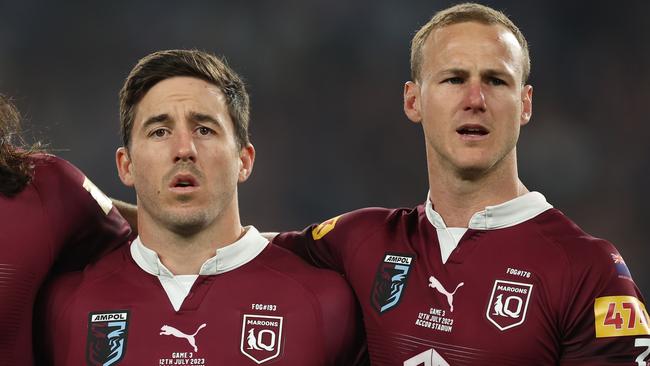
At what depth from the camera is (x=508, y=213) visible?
3219 mm

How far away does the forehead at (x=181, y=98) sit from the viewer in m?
3.16

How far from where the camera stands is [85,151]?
8492 millimetres

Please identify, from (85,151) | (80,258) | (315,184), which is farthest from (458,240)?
(85,151)

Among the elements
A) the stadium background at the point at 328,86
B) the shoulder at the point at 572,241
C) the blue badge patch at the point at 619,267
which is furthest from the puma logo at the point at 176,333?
the stadium background at the point at 328,86

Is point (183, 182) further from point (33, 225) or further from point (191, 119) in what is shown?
point (33, 225)

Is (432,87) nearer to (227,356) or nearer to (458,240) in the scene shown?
(458,240)

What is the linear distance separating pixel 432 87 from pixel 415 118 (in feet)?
0.76

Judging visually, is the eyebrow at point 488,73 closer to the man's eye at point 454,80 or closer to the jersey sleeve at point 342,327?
the man's eye at point 454,80

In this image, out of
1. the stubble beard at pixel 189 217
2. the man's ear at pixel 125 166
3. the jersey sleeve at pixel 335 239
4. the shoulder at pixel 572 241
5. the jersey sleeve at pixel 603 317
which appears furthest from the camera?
the jersey sleeve at pixel 335 239

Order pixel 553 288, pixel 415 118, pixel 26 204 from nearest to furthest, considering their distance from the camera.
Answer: pixel 553 288
pixel 26 204
pixel 415 118

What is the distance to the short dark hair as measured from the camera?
3246 mm

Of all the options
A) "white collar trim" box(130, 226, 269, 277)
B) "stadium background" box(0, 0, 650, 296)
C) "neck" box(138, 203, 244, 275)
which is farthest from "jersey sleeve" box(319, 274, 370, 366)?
"stadium background" box(0, 0, 650, 296)

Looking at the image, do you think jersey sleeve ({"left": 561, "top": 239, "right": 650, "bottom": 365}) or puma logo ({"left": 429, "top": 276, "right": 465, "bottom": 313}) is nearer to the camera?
jersey sleeve ({"left": 561, "top": 239, "right": 650, "bottom": 365})

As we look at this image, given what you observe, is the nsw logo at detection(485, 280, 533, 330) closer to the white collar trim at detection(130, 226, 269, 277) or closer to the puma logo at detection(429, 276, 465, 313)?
the puma logo at detection(429, 276, 465, 313)
